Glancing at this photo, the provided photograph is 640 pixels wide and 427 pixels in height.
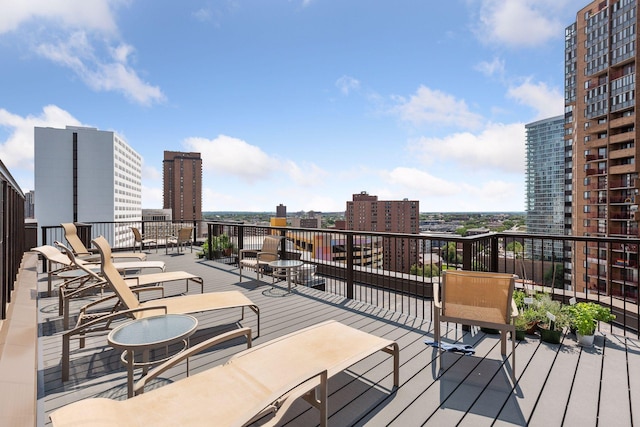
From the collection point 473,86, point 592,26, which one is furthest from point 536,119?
point 473,86

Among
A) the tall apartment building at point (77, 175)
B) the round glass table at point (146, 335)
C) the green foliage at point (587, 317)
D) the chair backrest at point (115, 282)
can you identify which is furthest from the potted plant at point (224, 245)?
the tall apartment building at point (77, 175)

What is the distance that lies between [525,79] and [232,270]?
3132 cm

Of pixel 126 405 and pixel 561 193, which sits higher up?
pixel 561 193

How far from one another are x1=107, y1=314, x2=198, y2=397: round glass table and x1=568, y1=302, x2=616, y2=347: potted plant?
3.90 meters

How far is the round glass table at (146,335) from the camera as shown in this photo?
87.4 inches

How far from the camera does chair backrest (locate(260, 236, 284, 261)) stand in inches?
261

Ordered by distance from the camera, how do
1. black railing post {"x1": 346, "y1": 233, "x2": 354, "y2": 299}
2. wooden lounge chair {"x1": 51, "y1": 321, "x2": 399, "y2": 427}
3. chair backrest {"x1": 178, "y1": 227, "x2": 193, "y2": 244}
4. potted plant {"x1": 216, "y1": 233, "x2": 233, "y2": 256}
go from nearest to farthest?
1. wooden lounge chair {"x1": 51, "y1": 321, "x2": 399, "y2": 427}
2. black railing post {"x1": 346, "y1": 233, "x2": 354, "y2": 299}
3. potted plant {"x1": 216, "y1": 233, "x2": 233, "y2": 256}
4. chair backrest {"x1": 178, "y1": 227, "x2": 193, "y2": 244}

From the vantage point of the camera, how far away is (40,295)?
5512 mm

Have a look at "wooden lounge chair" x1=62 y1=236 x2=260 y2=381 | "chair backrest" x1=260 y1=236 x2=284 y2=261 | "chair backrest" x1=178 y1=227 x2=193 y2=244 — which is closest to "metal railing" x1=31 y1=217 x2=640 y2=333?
"chair backrest" x1=260 y1=236 x2=284 y2=261

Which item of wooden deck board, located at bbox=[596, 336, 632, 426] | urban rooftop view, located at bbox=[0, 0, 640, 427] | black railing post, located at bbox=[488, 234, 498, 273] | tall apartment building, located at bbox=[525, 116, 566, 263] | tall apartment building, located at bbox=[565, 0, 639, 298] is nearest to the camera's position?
wooden deck board, located at bbox=[596, 336, 632, 426]

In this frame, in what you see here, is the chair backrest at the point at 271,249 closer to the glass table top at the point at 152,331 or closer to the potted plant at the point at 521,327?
the glass table top at the point at 152,331

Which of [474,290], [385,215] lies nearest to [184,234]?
[474,290]

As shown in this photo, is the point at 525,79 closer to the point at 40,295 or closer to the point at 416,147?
the point at 416,147

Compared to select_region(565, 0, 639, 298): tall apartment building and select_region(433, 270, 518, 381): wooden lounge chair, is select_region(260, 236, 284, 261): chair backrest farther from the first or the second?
select_region(565, 0, 639, 298): tall apartment building
